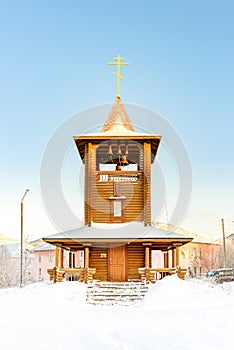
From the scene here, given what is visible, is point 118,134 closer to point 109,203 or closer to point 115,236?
point 109,203

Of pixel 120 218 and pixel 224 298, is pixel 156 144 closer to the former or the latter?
pixel 120 218

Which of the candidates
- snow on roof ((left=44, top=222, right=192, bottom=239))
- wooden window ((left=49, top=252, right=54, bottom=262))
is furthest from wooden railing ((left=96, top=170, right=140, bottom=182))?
wooden window ((left=49, top=252, right=54, bottom=262))

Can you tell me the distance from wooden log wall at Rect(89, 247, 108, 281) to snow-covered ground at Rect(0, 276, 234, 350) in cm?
499

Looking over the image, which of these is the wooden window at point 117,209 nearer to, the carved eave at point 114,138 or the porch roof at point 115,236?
the porch roof at point 115,236

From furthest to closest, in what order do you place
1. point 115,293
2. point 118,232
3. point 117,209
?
point 117,209 → point 118,232 → point 115,293

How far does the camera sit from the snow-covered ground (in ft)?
27.8

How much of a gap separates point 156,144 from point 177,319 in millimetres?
14140

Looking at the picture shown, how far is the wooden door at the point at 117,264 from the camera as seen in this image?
2166cm

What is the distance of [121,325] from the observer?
412 inches

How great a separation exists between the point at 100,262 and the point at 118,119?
831 centimetres

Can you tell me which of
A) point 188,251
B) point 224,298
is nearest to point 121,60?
point 224,298

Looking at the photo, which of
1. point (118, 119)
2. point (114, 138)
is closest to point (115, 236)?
point (114, 138)

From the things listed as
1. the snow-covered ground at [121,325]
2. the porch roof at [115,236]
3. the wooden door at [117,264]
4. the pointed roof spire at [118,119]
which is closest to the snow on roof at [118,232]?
the porch roof at [115,236]

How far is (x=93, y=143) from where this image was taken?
23.5 m
